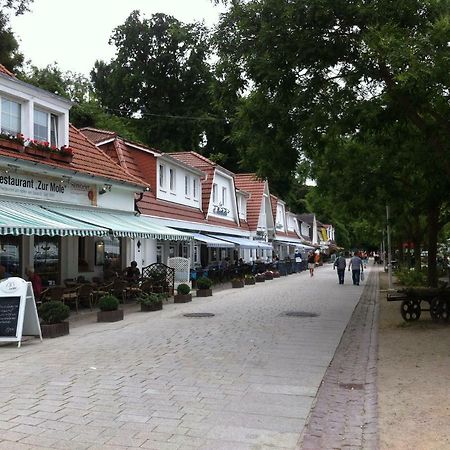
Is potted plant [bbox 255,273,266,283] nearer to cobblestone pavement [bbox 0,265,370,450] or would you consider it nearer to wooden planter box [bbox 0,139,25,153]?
cobblestone pavement [bbox 0,265,370,450]

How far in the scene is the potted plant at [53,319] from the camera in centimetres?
1083

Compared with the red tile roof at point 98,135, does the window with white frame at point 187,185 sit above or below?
below

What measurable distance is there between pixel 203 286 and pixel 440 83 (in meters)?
13.2

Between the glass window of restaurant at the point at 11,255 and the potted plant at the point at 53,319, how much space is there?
389cm

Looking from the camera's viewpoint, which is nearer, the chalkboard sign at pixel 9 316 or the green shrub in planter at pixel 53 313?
the chalkboard sign at pixel 9 316

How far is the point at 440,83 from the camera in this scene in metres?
8.69

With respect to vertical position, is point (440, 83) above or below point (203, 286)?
above

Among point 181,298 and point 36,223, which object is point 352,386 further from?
point 181,298

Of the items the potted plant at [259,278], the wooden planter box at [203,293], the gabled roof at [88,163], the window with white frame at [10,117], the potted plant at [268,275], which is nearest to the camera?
the window with white frame at [10,117]

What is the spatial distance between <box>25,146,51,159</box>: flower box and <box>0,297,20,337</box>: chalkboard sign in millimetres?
5468

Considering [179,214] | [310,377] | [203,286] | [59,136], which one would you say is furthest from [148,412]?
[179,214]

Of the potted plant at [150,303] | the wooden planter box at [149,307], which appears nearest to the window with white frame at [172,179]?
the potted plant at [150,303]

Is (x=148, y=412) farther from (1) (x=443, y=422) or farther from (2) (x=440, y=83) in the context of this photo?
(2) (x=440, y=83)

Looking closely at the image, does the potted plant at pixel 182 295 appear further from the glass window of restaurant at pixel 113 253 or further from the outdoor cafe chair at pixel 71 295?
the outdoor cafe chair at pixel 71 295
